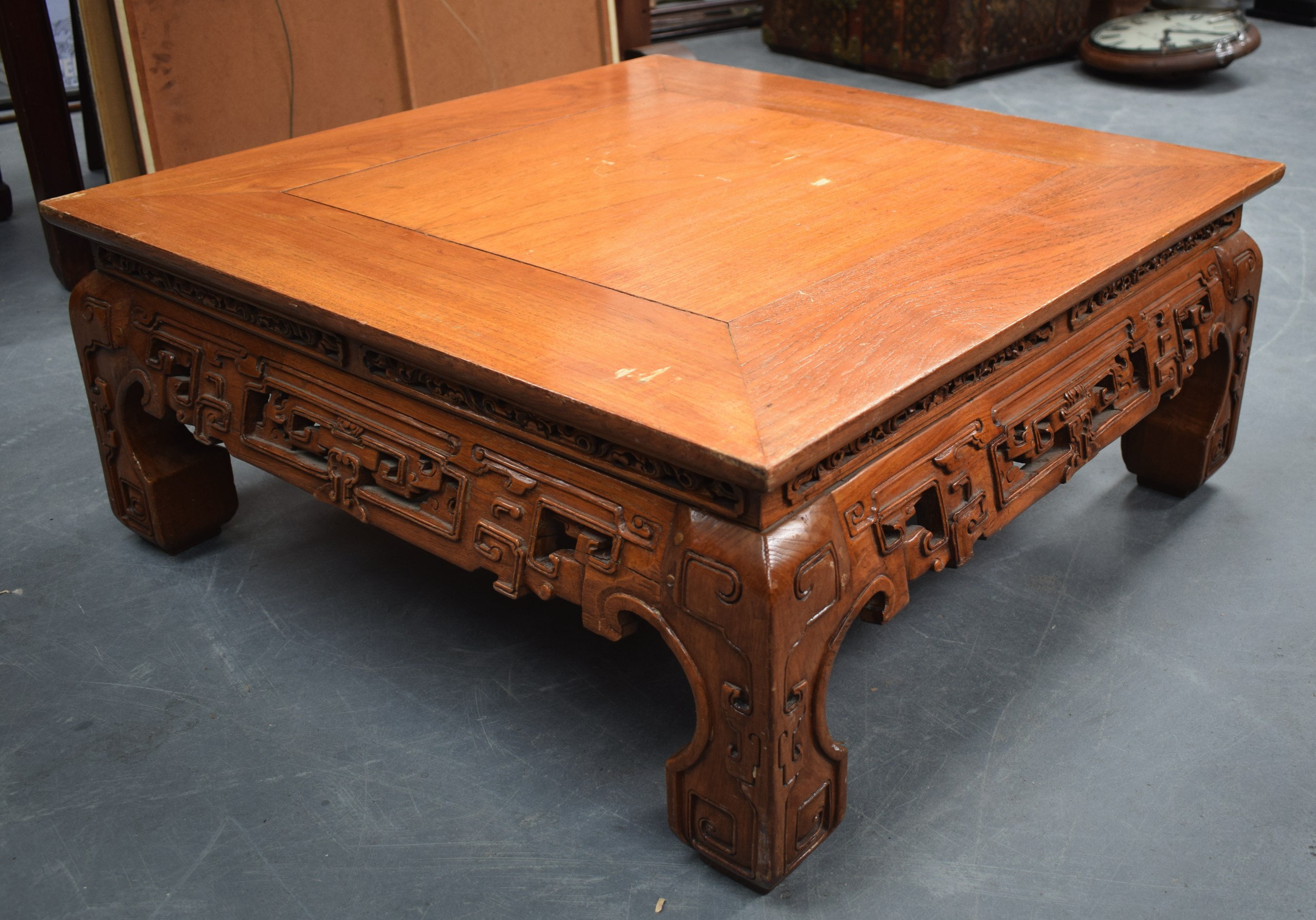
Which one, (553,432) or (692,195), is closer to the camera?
(553,432)

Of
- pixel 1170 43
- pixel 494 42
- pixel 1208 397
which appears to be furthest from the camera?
pixel 1170 43

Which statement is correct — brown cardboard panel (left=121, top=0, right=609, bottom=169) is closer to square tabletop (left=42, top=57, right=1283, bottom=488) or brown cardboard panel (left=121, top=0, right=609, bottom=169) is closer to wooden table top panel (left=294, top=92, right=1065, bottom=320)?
square tabletop (left=42, top=57, right=1283, bottom=488)

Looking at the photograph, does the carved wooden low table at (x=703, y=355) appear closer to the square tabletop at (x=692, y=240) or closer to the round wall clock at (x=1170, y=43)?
the square tabletop at (x=692, y=240)

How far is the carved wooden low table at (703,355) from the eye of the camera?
1.08 meters

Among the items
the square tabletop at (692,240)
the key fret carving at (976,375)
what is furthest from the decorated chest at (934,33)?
the key fret carving at (976,375)

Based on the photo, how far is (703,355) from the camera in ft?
3.75

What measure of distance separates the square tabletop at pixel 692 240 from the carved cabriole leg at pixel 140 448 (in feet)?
0.42

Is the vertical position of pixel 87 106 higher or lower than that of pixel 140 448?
higher

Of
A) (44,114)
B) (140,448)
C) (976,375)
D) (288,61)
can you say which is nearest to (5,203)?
(44,114)

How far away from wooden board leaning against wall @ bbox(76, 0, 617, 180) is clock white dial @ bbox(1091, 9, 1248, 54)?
6.39 ft

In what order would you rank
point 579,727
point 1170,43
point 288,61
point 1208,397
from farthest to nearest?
point 1170,43 < point 288,61 < point 1208,397 < point 579,727

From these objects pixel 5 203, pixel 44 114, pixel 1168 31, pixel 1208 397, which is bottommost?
pixel 1208 397

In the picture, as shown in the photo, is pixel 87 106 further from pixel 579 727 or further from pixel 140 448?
pixel 579 727

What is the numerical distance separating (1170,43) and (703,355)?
3.58 meters
